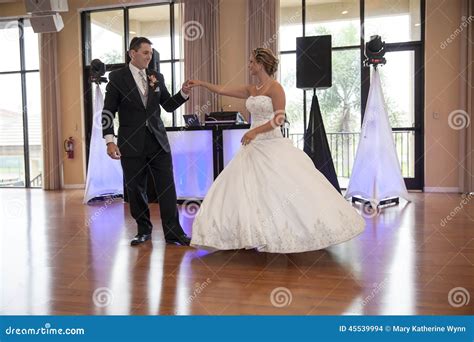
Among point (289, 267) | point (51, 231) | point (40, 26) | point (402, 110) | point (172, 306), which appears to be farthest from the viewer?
point (402, 110)

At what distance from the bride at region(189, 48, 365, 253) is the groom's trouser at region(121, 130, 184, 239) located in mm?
518

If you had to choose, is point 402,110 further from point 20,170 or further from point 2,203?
point 20,170

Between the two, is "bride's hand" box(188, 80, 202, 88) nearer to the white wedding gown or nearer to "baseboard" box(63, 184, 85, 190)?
the white wedding gown

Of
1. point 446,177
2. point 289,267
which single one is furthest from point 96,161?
point 446,177

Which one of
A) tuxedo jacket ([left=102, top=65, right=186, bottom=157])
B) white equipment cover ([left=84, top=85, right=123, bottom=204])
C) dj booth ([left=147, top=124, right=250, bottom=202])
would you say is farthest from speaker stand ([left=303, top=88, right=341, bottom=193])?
white equipment cover ([left=84, top=85, right=123, bottom=204])

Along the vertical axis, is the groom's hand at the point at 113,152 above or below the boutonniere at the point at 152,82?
below

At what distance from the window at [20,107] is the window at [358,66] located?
196 inches

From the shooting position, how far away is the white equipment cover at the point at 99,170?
623cm

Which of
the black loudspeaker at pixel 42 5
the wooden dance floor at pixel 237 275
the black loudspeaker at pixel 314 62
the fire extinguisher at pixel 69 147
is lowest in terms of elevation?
the wooden dance floor at pixel 237 275

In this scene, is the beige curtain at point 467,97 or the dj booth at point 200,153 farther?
the beige curtain at point 467,97

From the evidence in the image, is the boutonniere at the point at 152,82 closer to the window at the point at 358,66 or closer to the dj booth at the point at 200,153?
the dj booth at the point at 200,153

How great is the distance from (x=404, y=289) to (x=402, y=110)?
5.18m

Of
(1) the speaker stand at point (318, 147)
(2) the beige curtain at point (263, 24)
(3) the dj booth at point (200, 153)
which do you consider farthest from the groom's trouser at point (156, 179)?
(2) the beige curtain at point (263, 24)

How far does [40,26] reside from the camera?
5844 mm
